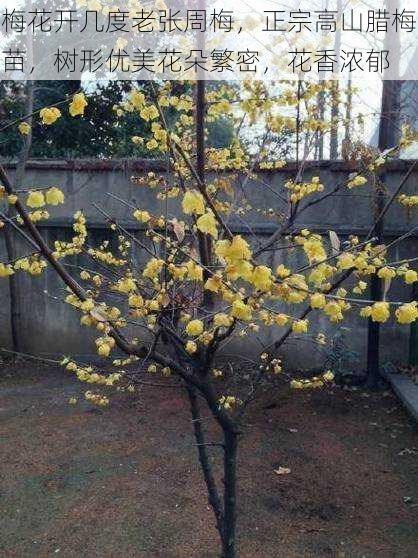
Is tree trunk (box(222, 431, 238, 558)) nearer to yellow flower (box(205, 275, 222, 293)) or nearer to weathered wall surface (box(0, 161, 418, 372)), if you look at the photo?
yellow flower (box(205, 275, 222, 293))

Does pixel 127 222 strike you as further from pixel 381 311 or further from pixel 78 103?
pixel 381 311

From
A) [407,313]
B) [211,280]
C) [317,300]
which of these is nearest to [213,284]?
[211,280]

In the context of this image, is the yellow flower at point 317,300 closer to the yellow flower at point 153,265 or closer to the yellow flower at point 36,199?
the yellow flower at point 153,265

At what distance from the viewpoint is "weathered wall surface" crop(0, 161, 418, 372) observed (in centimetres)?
593

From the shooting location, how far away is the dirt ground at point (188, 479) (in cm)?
307

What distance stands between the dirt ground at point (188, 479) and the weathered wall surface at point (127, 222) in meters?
0.92

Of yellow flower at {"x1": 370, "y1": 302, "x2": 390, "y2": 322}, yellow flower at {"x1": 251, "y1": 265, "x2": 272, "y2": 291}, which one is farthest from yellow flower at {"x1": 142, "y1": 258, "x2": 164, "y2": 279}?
yellow flower at {"x1": 370, "y1": 302, "x2": 390, "y2": 322}

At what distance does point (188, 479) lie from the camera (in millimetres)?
3793

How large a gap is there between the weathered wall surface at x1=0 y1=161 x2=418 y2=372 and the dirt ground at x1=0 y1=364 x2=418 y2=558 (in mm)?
925

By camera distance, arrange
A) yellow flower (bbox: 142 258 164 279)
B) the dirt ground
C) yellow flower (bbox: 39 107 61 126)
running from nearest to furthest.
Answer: yellow flower (bbox: 39 107 61 126)
yellow flower (bbox: 142 258 164 279)
the dirt ground

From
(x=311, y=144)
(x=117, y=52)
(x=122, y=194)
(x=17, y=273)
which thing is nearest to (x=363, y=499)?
(x=311, y=144)

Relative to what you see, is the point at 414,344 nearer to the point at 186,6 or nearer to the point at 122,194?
the point at 122,194

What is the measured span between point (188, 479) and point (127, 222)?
11.6 ft

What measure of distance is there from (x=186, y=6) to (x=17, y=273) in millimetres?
→ 5151
